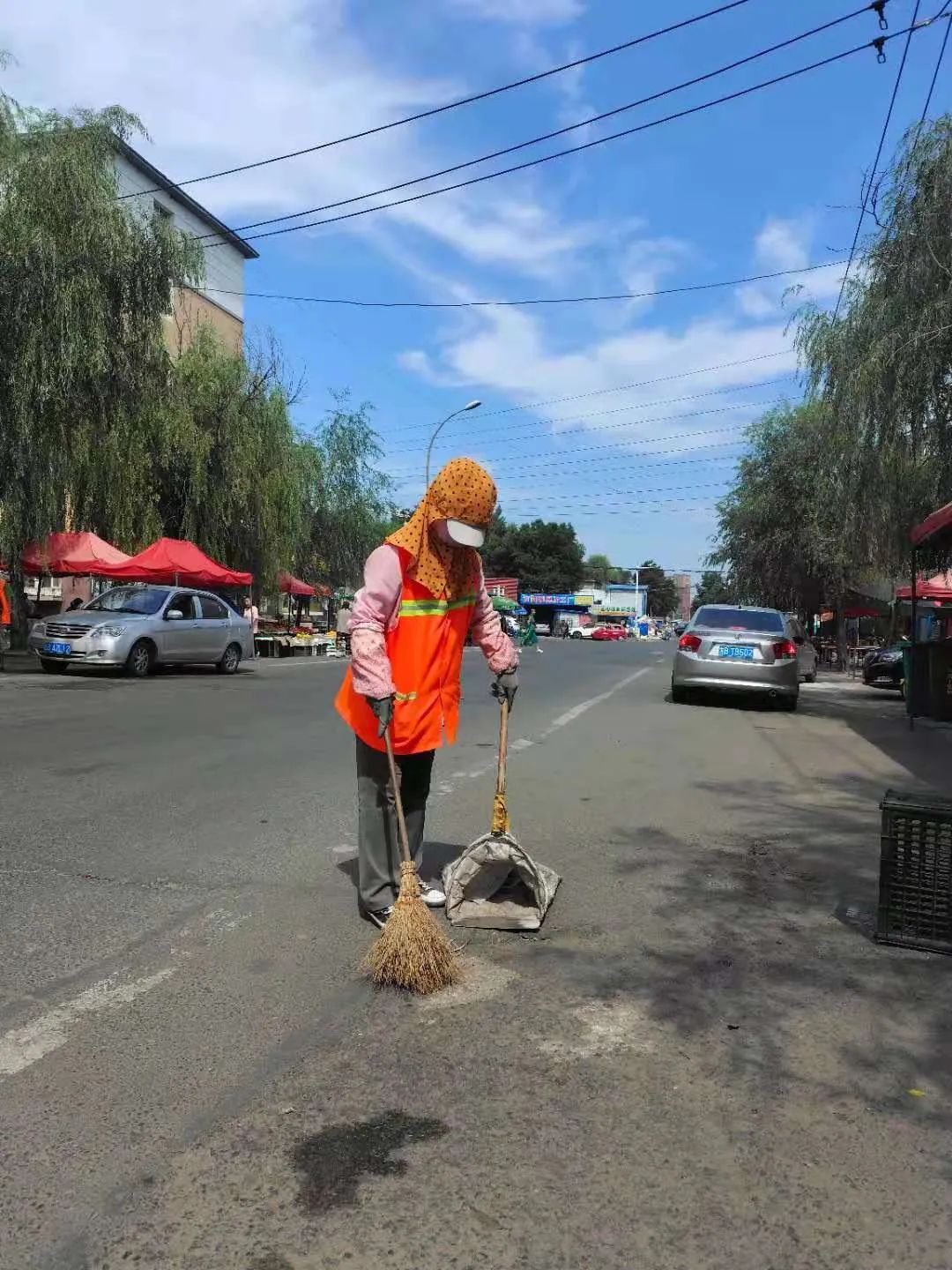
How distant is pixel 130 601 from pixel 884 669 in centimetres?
1591

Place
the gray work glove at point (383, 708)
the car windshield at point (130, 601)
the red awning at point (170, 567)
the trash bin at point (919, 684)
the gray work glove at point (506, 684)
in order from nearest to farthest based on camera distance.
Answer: the gray work glove at point (383, 708), the gray work glove at point (506, 684), the trash bin at point (919, 684), the car windshield at point (130, 601), the red awning at point (170, 567)

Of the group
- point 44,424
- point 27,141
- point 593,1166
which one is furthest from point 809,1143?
point 27,141

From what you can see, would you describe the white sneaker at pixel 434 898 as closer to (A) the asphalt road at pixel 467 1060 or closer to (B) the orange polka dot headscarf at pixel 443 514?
(A) the asphalt road at pixel 467 1060

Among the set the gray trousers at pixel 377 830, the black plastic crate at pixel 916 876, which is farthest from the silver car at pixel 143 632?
the black plastic crate at pixel 916 876

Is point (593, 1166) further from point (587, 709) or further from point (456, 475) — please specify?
point (587, 709)

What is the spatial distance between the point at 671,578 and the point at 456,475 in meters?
A: 185

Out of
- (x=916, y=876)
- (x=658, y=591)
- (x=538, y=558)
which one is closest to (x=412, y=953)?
(x=916, y=876)

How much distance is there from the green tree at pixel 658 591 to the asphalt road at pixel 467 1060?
151771 millimetres

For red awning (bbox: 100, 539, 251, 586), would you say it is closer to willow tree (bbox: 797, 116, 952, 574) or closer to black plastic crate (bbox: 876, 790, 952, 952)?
willow tree (bbox: 797, 116, 952, 574)

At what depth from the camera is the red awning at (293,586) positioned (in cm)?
3616

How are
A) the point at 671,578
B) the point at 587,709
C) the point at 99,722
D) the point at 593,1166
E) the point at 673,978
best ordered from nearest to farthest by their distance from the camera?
the point at 593,1166, the point at 673,978, the point at 99,722, the point at 587,709, the point at 671,578

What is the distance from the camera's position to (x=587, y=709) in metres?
14.2

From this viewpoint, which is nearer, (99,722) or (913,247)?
(99,722)

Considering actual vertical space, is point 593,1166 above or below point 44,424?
below
